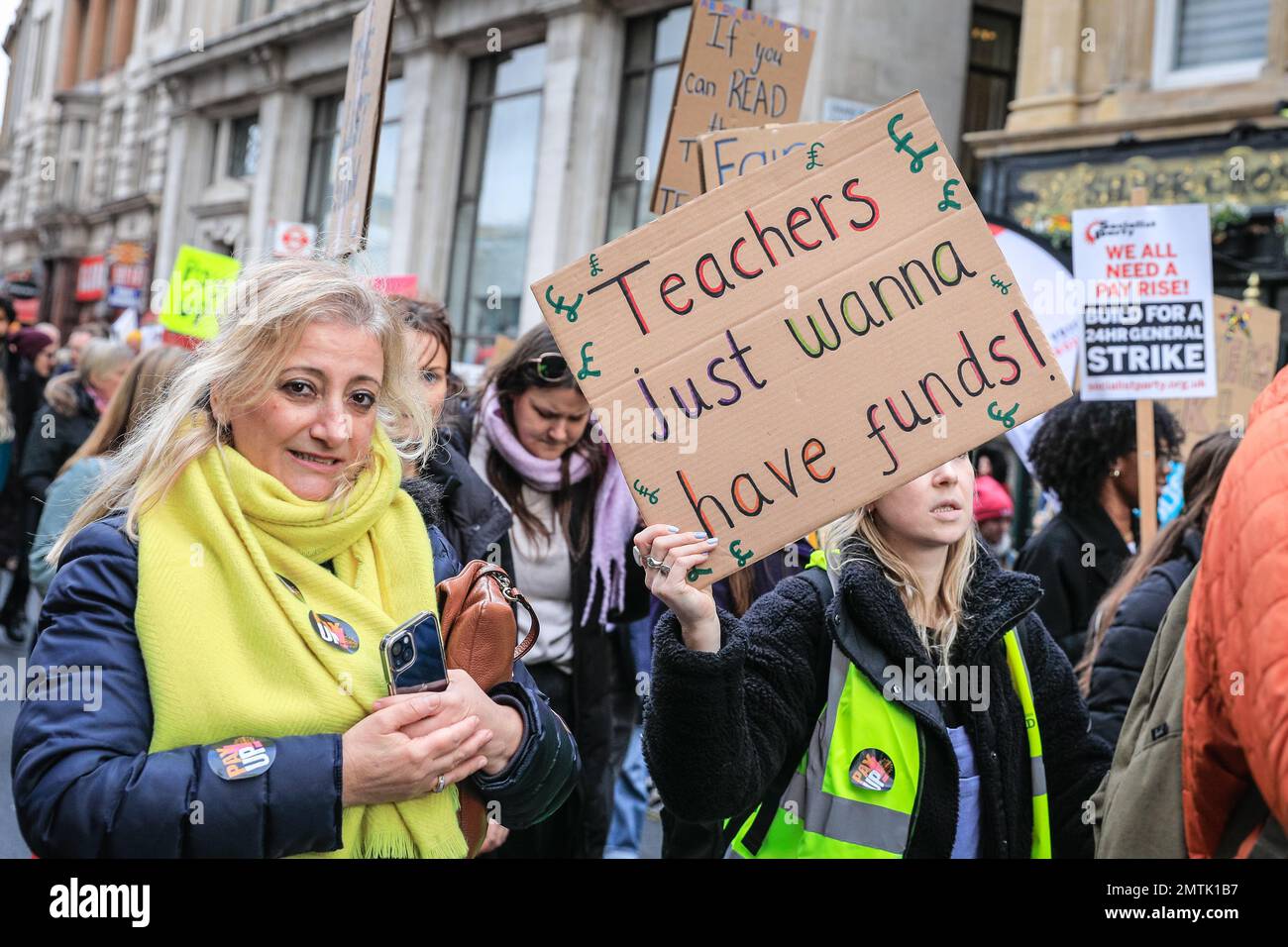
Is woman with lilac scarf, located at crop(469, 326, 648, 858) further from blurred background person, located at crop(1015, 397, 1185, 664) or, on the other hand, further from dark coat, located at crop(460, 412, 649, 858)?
blurred background person, located at crop(1015, 397, 1185, 664)

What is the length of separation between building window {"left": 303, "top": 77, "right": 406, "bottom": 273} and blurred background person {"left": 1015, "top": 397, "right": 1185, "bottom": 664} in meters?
13.0

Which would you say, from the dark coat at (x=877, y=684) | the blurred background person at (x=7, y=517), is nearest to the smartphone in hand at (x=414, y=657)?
the dark coat at (x=877, y=684)

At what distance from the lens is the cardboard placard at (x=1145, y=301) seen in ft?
16.6

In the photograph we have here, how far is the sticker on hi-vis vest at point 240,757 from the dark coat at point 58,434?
6.24m

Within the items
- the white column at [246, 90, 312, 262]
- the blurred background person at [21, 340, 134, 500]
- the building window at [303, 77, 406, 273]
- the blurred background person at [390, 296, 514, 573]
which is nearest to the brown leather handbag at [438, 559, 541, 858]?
the blurred background person at [390, 296, 514, 573]

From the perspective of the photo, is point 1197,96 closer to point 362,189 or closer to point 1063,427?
point 1063,427

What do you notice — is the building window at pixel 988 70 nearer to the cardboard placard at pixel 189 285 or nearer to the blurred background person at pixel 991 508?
the blurred background person at pixel 991 508

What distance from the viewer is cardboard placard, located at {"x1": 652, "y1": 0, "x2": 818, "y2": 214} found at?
5.05m

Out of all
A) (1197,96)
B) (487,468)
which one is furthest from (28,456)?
(1197,96)

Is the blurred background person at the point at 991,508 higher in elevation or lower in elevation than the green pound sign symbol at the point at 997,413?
higher

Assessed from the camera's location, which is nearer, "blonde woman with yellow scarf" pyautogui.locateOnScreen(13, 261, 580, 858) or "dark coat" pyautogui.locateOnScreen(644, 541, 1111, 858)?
"blonde woman with yellow scarf" pyautogui.locateOnScreen(13, 261, 580, 858)

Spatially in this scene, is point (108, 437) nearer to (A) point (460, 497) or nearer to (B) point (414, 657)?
(A) point (460, 497)

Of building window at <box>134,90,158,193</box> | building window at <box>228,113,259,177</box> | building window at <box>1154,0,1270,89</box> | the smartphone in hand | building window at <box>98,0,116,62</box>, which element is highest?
building window at <box>98,0,116,62</box>

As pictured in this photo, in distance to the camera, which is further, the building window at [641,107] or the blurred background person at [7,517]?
the building window at [641,107]
